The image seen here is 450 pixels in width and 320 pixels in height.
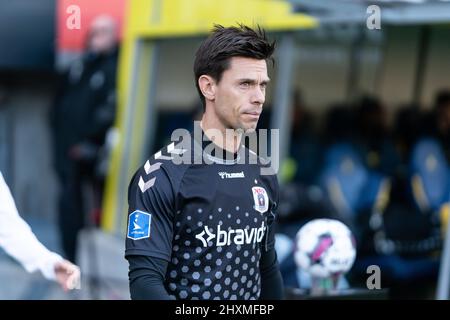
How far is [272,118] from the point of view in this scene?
763 centimetres

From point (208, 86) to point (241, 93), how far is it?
0.11 meters

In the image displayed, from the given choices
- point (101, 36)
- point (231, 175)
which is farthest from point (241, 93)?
point (101, 36)

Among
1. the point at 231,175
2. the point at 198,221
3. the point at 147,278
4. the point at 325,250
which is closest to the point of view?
the point at 147,278

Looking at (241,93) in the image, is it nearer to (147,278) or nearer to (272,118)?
(147,278)

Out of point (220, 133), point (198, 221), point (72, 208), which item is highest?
point (220, 133)

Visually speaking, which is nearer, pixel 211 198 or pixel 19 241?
pixel 211 198

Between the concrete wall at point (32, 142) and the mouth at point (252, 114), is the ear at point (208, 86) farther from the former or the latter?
the concrete wall at point (32, 142)

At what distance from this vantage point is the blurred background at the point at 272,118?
22.0ft

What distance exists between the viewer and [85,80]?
23.4 ft

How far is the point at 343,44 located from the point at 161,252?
596cm

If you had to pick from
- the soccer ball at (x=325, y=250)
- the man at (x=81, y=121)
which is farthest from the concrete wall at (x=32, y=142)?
the soccer ball at (x=325, y=250)

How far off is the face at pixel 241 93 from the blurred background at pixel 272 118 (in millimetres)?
2415

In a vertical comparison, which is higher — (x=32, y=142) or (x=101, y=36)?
(x=101, y=36)
